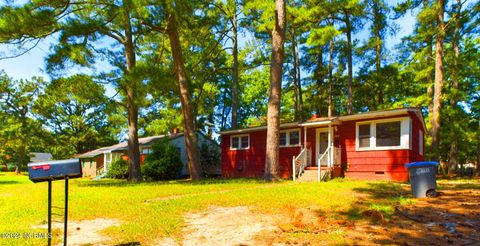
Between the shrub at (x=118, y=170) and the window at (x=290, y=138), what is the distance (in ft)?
45.3

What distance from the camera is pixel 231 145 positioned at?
70.2ft

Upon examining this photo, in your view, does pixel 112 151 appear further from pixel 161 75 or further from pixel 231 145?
pixel 161 75

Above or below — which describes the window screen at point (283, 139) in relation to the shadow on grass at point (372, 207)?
above

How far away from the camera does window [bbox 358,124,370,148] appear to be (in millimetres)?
15195

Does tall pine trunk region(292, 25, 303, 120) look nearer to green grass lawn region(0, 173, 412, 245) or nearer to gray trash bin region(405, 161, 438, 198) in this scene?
green grass lawn region(0, 173, 412, 245)

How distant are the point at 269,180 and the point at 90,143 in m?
39.8

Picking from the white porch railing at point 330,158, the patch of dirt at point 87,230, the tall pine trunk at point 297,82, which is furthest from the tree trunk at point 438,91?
the patch of dirt at point 87,230

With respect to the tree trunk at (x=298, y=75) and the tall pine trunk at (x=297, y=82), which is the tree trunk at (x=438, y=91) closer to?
the tree trunk at (x=298, y=75)

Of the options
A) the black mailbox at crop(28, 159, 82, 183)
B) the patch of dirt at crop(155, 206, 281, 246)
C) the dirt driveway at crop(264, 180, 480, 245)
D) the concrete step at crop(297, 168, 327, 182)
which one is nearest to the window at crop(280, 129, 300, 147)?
the concrete step at crop(297, 168, 327, 182)

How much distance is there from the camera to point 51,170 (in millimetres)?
3635

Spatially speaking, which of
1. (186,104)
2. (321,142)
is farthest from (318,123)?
(186,104)

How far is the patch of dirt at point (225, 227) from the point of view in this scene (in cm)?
473

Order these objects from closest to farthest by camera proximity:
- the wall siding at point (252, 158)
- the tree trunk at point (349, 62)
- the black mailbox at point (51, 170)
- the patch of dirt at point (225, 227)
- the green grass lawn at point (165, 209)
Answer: the black mailbox at point (51, 170) → the patch of dirt at point (225, 227) → the green grass lawn at point (165, 209) → the wall siding at point (252, 158) → the tree trunk at point (349, 62)

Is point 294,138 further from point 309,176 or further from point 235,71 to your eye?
point 235,71
